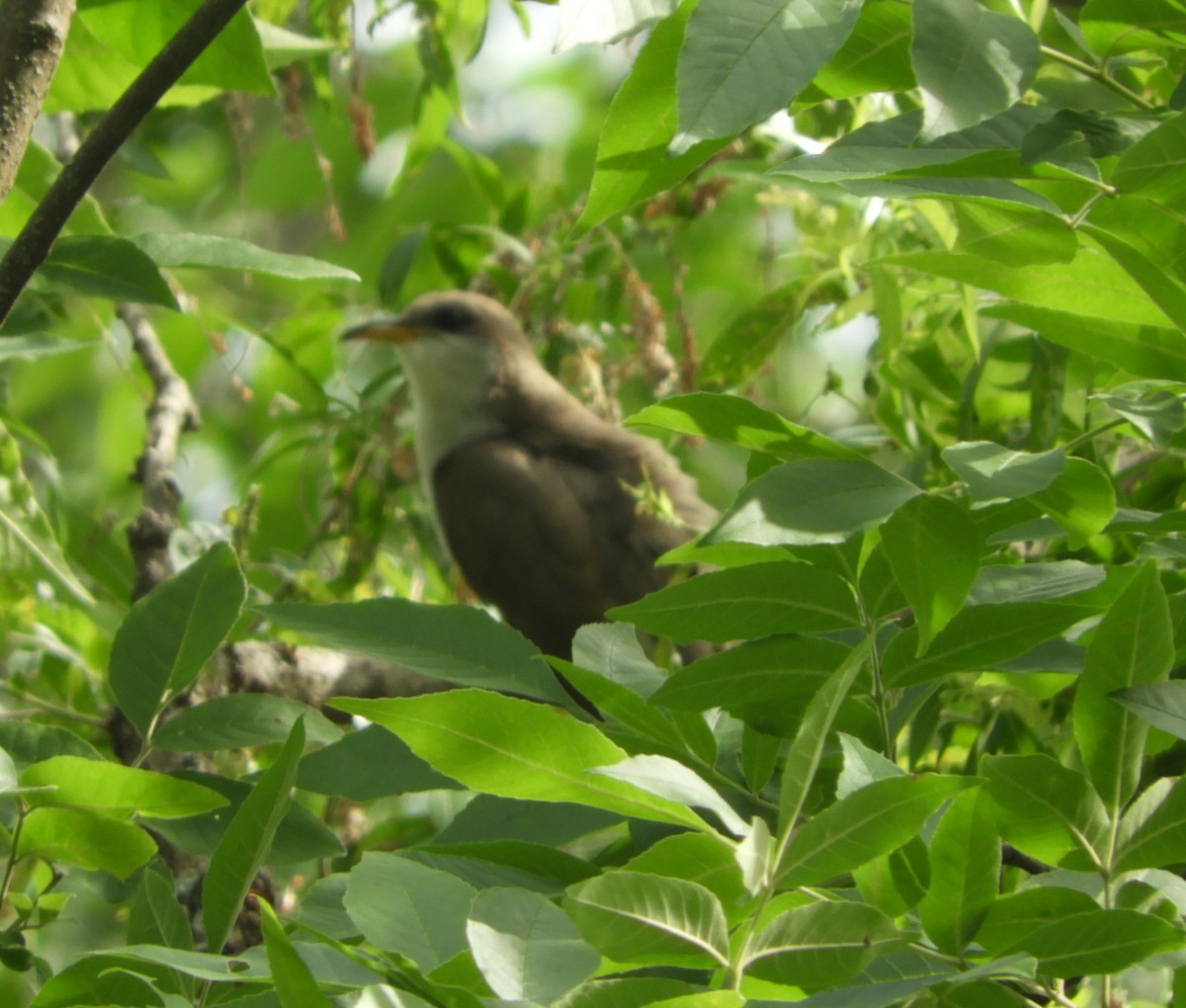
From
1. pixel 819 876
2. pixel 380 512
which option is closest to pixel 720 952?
pixel 819 876

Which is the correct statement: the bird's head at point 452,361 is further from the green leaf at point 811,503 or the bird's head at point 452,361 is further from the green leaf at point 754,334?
the green leaf at point 811,503

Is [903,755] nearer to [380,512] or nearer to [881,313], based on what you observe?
[881,313]

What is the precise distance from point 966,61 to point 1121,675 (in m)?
0.44

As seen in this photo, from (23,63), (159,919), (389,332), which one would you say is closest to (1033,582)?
(159,919)

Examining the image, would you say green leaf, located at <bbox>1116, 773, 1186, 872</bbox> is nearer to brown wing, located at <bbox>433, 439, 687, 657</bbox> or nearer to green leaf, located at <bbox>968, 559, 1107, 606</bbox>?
green leaf, located at <bbox>968, 559, 1107, 606</bbox>

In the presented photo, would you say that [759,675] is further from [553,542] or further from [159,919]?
[553,542]

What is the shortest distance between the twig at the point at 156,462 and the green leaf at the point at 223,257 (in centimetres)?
103

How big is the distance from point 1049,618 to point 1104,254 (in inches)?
11.6

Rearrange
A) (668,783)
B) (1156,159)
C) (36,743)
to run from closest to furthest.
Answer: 1. (668,783)
2. (1156,159)
3. (36,743)

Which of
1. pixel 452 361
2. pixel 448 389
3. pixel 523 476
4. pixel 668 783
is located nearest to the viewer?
pixel 668 783

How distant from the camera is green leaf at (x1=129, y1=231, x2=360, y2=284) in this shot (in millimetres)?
1352

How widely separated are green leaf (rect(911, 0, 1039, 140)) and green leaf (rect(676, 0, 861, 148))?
6 centimetres

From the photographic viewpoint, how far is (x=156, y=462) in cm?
260

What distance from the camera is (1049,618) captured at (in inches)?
41.8
